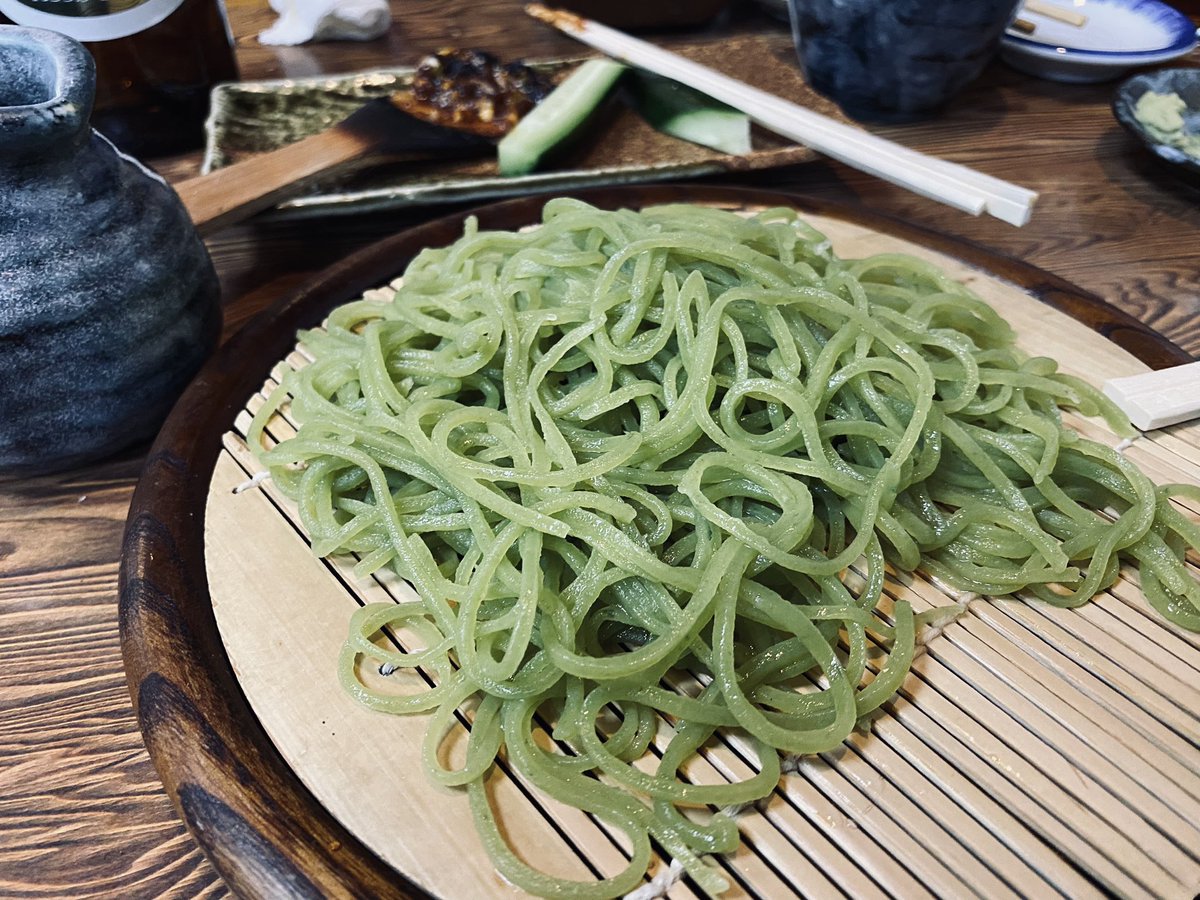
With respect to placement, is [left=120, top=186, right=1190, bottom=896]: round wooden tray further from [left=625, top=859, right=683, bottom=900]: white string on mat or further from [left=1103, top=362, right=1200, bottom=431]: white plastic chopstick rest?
[left=625, top=859, right=683, bottom=900]: white string on mat

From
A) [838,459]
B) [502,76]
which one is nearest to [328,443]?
[838,459]

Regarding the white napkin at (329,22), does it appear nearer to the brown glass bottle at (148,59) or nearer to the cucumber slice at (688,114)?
the brown glass bottle at (148,59)

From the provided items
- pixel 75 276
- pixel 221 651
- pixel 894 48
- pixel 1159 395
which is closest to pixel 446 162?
pixel 75 276

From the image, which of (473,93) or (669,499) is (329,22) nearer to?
(473,93)

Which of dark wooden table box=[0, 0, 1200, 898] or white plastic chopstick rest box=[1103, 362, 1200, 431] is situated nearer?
dark wooden table box=[0, 0, 1200, 898]

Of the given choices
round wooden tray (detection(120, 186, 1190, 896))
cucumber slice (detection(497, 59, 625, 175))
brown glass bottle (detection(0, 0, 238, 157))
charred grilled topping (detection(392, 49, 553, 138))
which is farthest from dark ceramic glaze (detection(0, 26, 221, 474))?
charred grilled topping (detection(392, 49, 553, 138))

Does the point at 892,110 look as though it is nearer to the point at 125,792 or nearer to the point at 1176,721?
the point at 1176,721
